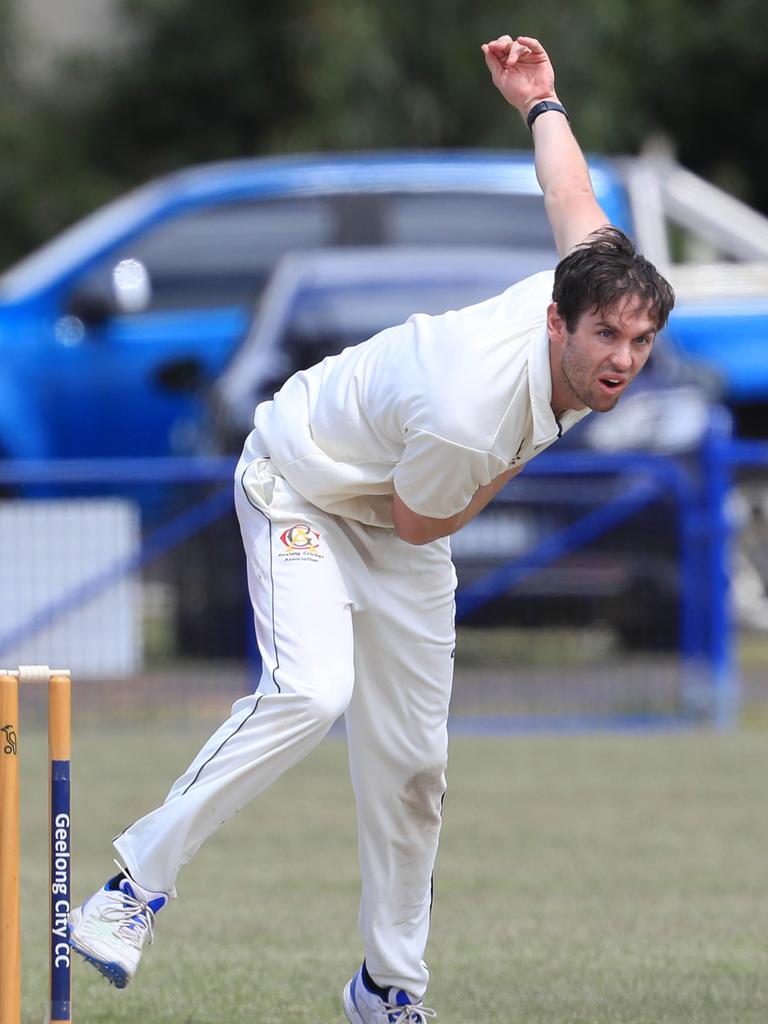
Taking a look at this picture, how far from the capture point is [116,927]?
4.42m

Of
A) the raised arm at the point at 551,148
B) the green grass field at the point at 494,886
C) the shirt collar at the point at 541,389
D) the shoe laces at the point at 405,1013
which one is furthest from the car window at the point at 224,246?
the shirt collar at the point at 541,389

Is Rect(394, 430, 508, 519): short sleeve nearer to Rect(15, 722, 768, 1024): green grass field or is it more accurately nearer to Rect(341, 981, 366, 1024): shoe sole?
Rect(341, 981, 366, 1024): shoe sole

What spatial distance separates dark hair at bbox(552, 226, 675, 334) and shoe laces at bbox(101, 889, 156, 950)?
1581mm

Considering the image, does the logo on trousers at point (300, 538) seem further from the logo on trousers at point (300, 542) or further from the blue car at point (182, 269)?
the blue car at point (182, 269)

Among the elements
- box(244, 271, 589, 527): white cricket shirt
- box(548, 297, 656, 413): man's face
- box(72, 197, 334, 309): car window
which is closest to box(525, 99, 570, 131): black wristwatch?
box(244, 271, 589, 527): white cricket shirt

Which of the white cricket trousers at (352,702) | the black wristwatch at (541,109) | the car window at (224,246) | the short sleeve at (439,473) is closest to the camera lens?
the short sleeve at (439,473)

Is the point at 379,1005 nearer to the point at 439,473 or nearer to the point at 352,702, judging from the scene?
the point at 352,702

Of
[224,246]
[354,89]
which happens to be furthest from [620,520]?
[354,89]

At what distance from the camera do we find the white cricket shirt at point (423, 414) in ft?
14.4

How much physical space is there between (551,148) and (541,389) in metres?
0.87

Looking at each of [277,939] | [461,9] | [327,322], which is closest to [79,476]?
[327,322]

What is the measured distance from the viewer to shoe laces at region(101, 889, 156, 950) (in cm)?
442

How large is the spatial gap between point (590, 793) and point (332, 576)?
4.27 meters

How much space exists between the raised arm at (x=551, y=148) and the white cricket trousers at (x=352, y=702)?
829 millimetres
